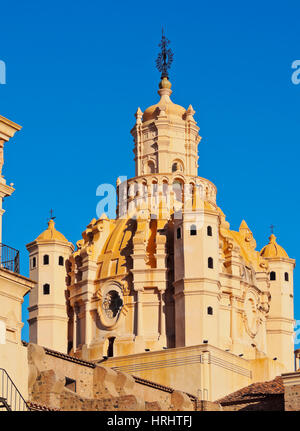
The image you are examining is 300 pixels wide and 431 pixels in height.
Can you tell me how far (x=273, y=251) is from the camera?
85312 mm

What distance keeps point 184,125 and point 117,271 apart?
35.0ft

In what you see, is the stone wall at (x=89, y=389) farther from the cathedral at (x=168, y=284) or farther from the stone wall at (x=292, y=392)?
the cathedral at (x=168, y=284)

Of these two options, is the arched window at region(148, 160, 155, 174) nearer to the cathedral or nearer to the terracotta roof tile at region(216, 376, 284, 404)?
the cathedral

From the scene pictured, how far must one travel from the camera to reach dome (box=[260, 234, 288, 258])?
8525cm

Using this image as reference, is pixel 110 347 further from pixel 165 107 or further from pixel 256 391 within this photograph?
pixel 165 107

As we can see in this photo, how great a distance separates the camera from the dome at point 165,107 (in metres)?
84.8

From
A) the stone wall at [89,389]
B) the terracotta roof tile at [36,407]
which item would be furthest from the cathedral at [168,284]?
the terracotta roof tile at [36,407]

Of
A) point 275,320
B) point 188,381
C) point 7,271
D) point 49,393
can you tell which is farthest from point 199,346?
point 7,271

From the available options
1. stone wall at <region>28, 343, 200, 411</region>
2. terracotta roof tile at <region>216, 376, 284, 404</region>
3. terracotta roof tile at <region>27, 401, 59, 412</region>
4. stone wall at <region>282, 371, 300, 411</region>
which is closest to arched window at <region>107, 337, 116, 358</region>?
terracotta roof tile at <region>216, 376, 284, 404</region>

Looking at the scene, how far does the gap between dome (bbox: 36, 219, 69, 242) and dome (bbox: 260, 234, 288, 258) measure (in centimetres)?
1281

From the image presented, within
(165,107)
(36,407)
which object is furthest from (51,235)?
(36,407)

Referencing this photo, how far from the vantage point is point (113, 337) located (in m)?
78.2

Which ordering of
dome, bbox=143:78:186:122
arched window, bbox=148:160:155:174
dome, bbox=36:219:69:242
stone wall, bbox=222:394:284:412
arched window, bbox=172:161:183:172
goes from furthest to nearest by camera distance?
1. dome, bbox=143:78:186:122
2. arched window, bbox=148:160:155:174
3. arched window, bbox=172:161:183:172
4. dome, bbox=36:219:69:242
5. stone wall, bbox=222:394:284:412
